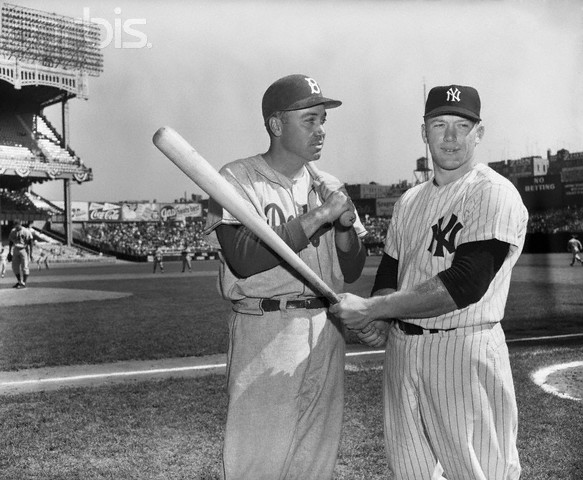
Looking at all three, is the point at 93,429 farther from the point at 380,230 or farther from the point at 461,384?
the point at 380,230

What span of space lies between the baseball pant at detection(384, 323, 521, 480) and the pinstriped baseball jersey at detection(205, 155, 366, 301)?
A: 1.21 feet

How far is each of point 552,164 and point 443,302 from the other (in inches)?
1933

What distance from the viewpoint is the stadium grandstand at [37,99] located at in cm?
3047

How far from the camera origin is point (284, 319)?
1.95m

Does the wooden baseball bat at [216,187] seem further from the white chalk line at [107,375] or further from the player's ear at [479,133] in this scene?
the white chalk line at [107,375]

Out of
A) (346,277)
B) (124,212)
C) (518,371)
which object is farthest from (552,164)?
(346,277)

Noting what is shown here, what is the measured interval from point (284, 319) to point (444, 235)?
1.79 feet

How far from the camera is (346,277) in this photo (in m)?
2.09

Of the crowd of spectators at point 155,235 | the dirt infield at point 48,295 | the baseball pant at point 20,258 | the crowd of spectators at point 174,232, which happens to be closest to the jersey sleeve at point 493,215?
the dirt infield at point 48,295

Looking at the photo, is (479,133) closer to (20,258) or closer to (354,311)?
(354,311)

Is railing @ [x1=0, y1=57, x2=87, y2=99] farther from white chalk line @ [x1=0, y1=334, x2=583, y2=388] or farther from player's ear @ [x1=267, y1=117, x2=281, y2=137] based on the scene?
player's ear @ [x1=267, y1=117, x2=281, y2=137]

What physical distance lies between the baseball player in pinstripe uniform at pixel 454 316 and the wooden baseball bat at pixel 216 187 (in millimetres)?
190

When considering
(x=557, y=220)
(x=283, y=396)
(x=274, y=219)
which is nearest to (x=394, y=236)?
(x=274, y=219)

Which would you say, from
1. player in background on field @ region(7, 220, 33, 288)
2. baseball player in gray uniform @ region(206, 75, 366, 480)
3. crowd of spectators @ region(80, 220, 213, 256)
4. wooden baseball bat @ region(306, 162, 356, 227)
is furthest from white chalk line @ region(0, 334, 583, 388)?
crowd of spectators @ region(80, 220, 213, 256)
